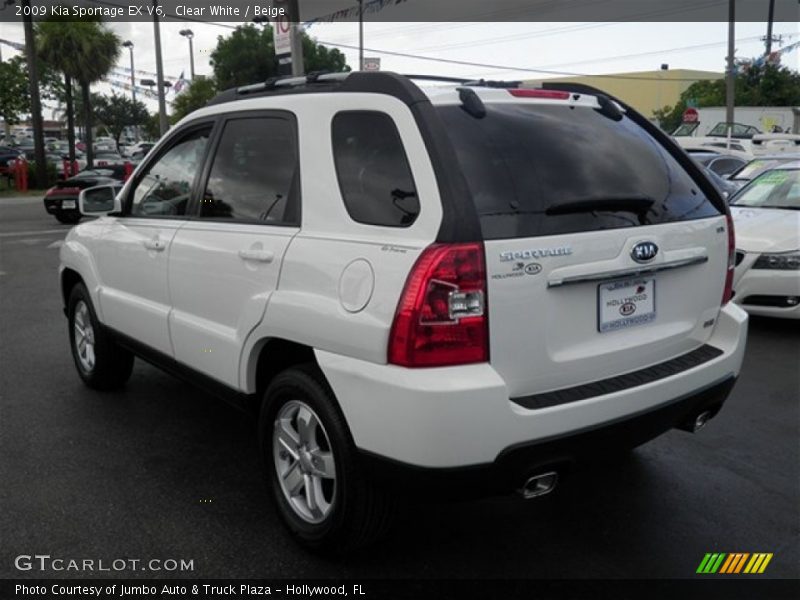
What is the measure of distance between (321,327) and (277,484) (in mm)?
878

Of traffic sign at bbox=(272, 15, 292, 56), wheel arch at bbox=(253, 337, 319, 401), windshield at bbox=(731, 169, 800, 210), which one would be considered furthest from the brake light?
traffic sign at bbox=(272, 15, 292, 56)

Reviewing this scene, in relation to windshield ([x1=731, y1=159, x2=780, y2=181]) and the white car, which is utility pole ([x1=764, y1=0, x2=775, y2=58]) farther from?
the white car

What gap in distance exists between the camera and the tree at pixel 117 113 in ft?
306

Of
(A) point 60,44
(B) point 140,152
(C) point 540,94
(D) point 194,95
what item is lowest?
(B) point 140,152

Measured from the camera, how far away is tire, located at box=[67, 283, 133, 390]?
4844 mm

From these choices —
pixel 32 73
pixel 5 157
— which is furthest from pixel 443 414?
pixel 5 157

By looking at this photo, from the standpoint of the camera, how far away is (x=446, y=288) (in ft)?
7.96

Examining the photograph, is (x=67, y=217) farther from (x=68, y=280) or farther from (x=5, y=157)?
(x=5, y=157)

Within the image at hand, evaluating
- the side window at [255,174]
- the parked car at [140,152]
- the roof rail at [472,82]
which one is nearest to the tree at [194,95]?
the parked car at [140,152]

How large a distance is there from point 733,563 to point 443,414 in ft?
4.88

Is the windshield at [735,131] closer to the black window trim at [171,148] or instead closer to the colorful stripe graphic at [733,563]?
the black window trim at [171,148]

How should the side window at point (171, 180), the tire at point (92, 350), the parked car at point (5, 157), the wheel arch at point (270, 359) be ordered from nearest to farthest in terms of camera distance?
the wheel arch at point (270, 359), the side window at point (171, 180), the tire at point (92, 350), the parked car at point (5, 157)

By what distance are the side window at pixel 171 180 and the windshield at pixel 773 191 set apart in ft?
19.5

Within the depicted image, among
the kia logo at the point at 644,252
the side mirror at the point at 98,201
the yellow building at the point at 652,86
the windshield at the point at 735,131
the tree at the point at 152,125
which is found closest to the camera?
the kia logo at the point at 644,252
